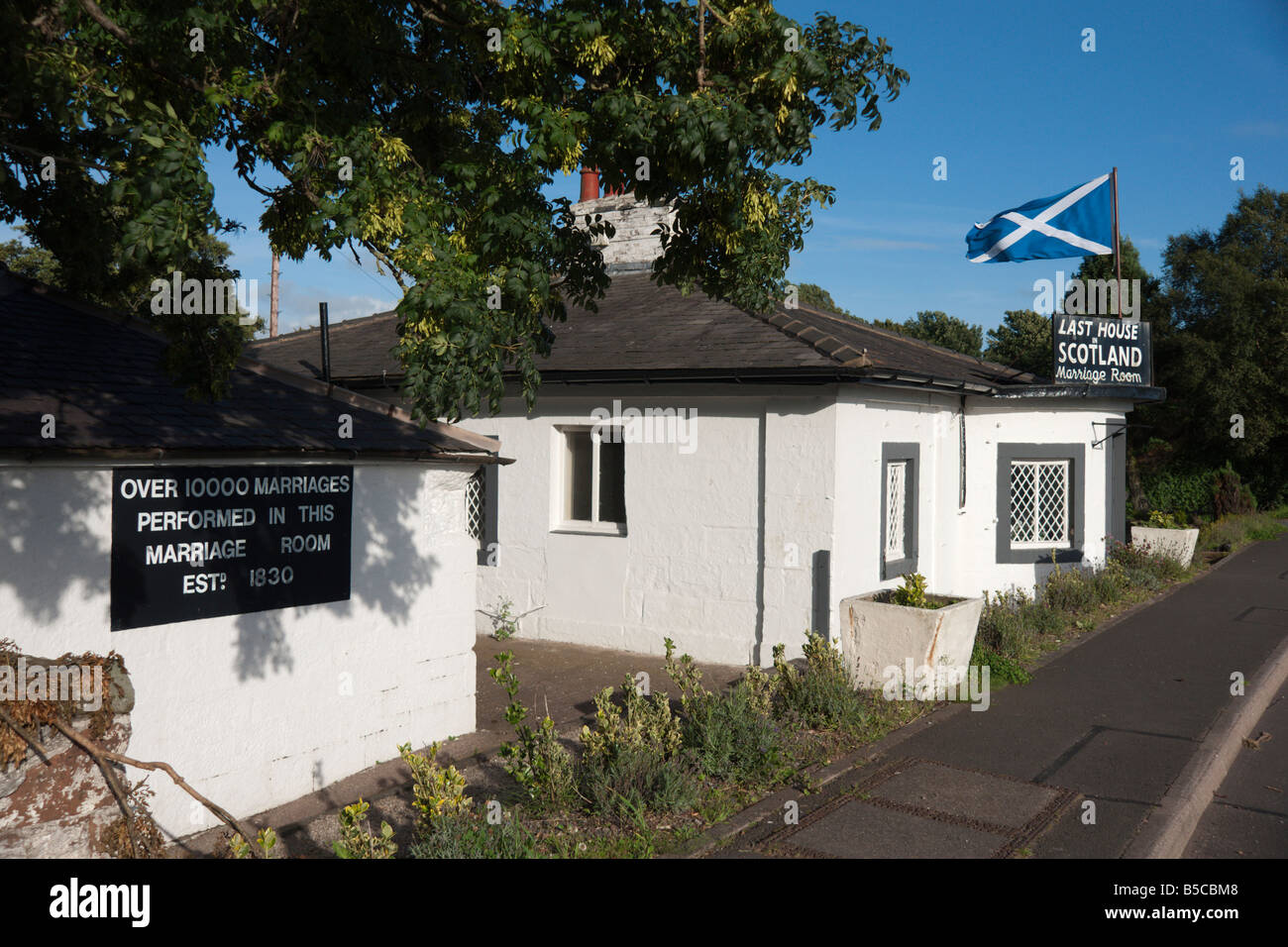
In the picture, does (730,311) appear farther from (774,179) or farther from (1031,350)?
(1031,350)

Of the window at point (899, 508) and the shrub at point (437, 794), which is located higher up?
the window at point (899, 508)

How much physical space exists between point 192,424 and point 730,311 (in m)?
7.42

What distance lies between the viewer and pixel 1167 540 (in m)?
17.6

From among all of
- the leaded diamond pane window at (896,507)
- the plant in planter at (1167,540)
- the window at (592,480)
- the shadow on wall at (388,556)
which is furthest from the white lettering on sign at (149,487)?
the plant in planter at (1167,540)

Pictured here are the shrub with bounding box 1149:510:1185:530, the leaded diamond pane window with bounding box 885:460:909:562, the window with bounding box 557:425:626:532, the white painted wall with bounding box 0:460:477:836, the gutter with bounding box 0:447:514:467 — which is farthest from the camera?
the shrub with bounding box 1149:510:1185:530

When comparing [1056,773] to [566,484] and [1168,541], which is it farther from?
[1168,541]

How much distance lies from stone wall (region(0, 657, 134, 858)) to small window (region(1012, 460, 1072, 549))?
491 inches

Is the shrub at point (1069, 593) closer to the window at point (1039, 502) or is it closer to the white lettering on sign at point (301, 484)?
the window at point (1039, 502)

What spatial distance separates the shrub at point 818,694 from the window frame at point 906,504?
312 centimetres

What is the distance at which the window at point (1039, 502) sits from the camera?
554 inches

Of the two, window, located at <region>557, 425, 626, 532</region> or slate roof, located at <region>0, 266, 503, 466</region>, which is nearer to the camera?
slate roof, located at <region>0, 266, 503, 466</region>

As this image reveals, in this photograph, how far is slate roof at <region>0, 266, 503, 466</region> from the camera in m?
6.00

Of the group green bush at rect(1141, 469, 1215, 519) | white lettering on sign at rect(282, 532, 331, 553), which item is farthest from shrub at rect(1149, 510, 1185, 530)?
white lettering on sign at rect(282, 532, 331, 553)

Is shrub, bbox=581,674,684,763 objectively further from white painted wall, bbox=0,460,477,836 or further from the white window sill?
the white window sill
